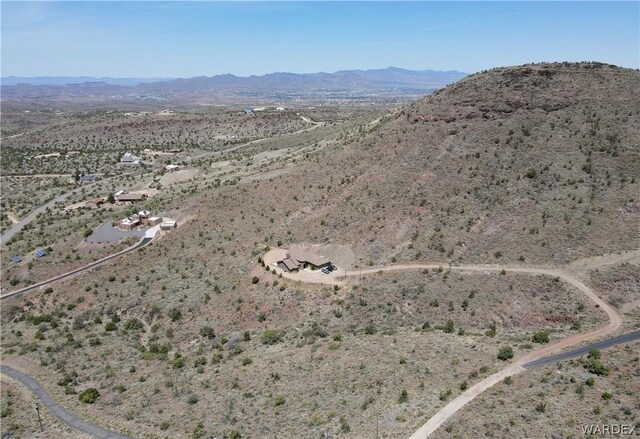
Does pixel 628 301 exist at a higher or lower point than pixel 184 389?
higher

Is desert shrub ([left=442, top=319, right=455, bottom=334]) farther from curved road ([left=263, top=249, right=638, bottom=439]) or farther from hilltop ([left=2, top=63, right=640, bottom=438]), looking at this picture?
curved road ([left=263, top=249, right=638, bottom=439])

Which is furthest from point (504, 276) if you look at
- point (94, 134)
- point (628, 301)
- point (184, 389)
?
point (94, 134)

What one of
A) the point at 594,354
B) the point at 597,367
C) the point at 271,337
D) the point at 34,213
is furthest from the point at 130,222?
A: the point at 597,367

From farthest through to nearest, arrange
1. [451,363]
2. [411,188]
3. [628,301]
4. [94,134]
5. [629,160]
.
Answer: [94,134] < [411,188] < [629,160] < [628,301] < [451,363]

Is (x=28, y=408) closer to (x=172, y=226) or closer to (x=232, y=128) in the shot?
(x=172, y=226)

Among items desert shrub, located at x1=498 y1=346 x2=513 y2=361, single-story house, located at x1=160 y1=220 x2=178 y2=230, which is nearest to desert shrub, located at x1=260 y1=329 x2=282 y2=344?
desert shrub, located at x1=498 y1=346 x2=513 y2=361

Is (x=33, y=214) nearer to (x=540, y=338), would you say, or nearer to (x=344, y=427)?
(x=344, y=427)

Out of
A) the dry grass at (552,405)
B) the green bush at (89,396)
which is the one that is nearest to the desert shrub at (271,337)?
the green bush at (89,396)

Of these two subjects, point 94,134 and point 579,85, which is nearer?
point 579,85
